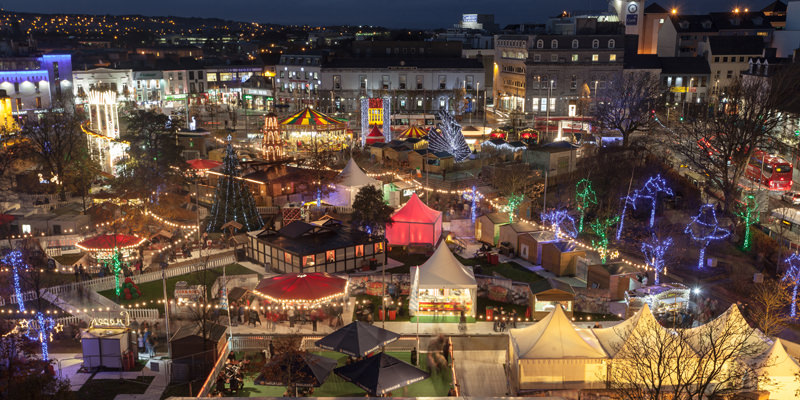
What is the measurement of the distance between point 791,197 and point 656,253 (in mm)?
13953

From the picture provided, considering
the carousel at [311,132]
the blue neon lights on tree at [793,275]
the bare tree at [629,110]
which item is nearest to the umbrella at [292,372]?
the blue neon lights on tree at [793,275]

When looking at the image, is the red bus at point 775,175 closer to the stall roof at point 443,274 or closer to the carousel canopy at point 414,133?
the carousel canopy at point 414,133

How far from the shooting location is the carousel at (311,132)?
5178cm

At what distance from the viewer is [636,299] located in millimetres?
23438

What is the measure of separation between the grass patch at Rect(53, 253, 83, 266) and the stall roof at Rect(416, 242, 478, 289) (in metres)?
15.7

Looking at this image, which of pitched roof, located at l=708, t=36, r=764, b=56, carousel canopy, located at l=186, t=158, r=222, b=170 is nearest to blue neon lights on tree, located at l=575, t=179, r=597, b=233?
carousel canopy, located at l=186, t=158, r=222, b=170

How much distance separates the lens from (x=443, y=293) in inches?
951

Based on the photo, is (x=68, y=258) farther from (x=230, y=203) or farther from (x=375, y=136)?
(x=375, y=136)

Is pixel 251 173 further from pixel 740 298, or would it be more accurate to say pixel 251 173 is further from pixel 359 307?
pixel 740 298

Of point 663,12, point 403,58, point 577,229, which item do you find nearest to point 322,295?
point 577,229

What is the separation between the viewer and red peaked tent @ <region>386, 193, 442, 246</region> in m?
30.8

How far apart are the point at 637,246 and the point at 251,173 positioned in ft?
67.5

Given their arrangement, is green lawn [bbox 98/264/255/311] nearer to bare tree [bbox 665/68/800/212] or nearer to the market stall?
the market stall

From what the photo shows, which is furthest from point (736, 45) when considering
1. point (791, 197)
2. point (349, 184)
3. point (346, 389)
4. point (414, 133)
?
point (346, 389)
